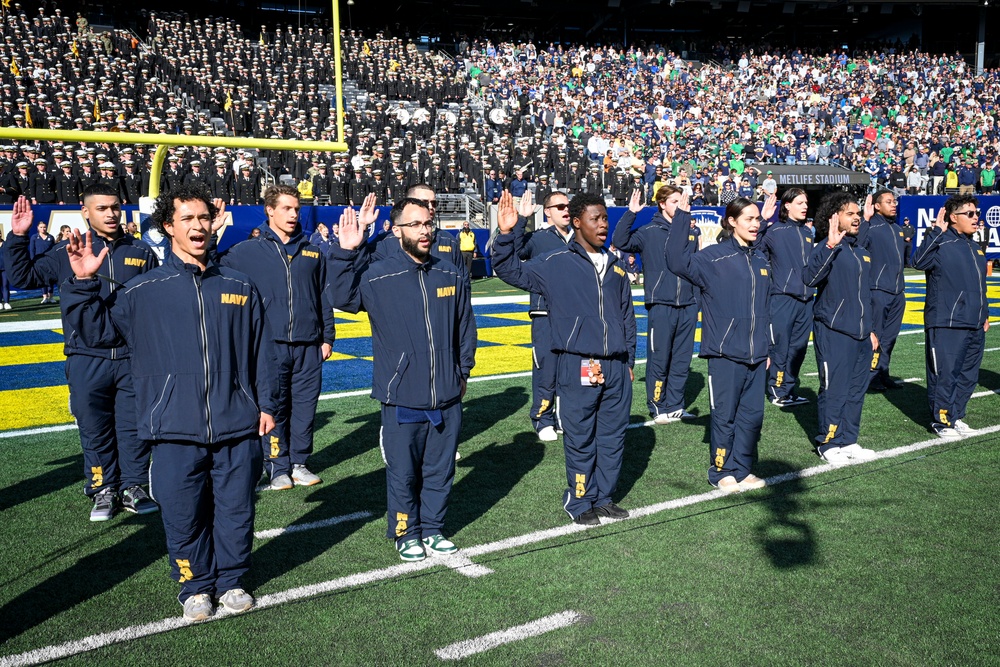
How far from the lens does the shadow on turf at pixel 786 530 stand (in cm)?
468

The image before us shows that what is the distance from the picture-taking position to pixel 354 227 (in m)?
4.62

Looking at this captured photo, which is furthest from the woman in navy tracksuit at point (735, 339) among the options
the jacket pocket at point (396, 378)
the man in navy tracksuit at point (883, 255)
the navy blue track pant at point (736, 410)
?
the man in navy tracksuit at point (883, 255)

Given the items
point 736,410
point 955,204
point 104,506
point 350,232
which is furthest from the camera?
point 955,204

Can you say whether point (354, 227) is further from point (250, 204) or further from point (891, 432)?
point (250, 204)

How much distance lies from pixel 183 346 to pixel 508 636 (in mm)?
1950

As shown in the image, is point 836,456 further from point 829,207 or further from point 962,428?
point 829,207

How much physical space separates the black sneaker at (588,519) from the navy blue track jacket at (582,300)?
0.94m

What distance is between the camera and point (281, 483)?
607 centimetres

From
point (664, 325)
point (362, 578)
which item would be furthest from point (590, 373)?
point (664, 325)

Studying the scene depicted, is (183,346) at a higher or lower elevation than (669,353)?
higher

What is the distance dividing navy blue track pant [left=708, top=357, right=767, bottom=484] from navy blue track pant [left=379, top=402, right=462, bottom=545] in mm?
1980

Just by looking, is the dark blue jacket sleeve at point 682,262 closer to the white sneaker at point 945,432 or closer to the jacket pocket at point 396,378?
the jacket pocket at point 396,378

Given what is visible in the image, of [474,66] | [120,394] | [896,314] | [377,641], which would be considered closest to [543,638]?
[377,641]

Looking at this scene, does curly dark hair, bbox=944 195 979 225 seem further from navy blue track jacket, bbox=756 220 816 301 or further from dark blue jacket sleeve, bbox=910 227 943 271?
navy blue track jacket, bbox=756 220 816 301
